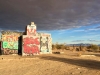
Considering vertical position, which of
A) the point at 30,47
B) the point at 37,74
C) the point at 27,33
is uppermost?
the point at 27,33

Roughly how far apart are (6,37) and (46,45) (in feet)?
24.9

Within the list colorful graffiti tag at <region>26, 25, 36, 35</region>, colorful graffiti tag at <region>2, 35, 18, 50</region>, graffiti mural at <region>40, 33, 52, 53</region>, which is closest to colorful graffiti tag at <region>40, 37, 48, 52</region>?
graffiti mural at <region>40, 33, 52, 53</region>

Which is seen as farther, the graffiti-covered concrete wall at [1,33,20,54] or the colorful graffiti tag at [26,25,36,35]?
the graffiti-covered concrete wall at [1,33,20,54]

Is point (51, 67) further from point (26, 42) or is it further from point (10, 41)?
point (10, 41)

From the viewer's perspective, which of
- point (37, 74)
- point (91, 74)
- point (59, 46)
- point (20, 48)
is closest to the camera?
point (91, 74)

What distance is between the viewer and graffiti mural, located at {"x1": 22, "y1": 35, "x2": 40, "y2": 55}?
31641mm

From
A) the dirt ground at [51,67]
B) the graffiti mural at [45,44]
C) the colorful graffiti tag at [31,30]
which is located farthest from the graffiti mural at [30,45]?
the dirt ground at [51,67]

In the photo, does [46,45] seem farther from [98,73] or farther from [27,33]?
[98,73]

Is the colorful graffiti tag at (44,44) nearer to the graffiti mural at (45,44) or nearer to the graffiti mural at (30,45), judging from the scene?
the graffiti mural at (45,44)

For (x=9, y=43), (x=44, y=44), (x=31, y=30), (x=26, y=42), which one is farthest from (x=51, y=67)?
(x=9, y=43)

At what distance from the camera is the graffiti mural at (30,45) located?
104 feet

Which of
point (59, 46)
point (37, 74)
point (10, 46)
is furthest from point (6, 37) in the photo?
point (59, 46)

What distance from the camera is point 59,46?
199ft

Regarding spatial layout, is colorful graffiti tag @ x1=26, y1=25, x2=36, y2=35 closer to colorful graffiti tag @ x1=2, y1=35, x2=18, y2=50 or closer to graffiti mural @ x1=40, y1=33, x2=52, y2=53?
graffiti mural @ x1=40, y1=33, x2=52, y2=53
